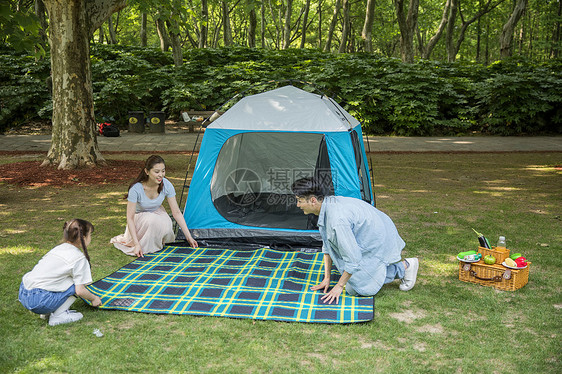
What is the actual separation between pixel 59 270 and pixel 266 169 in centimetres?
377

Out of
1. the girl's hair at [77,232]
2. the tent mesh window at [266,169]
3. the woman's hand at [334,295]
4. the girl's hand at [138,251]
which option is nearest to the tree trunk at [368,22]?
the tent mesh window at [266,169]

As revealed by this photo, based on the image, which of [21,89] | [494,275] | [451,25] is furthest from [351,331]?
[451,25]

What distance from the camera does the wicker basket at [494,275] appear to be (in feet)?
12.5

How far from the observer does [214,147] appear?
5434mm

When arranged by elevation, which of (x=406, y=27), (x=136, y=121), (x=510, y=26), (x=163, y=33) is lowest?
(x=136, y=121)

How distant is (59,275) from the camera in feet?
10.4

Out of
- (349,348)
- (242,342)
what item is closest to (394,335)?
(349,348)

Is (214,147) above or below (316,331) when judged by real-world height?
above

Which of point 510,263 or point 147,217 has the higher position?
point 147,217

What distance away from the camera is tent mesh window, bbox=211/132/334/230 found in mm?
6012

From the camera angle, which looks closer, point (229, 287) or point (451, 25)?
point (229, 287)

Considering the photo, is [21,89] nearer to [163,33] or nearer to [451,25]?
[163,33]

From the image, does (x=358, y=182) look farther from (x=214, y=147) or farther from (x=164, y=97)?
(x=164, y=97)

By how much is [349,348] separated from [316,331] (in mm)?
302
